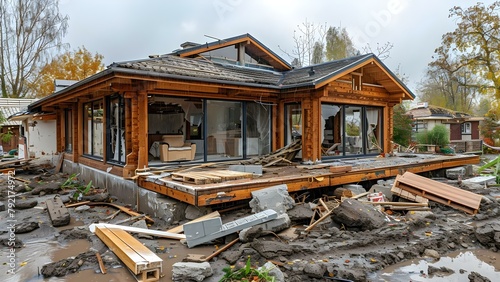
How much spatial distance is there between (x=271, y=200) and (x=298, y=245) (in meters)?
1.28

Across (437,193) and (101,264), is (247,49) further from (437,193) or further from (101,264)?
(101,264)

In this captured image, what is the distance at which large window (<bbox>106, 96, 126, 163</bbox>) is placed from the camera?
8.05 m

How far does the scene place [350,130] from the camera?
34.9ft

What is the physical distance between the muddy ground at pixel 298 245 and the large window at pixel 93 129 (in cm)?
335

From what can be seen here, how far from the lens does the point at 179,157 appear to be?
27.0 feet

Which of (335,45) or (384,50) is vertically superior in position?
(335,45)

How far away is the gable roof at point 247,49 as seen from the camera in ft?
33.3

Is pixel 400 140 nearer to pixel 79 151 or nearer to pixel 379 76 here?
pixel 379 76

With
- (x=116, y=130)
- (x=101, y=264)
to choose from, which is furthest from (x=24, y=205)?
(x=101, y=264)

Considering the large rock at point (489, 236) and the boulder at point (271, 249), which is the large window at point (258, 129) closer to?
the boulder at point (271, 249)

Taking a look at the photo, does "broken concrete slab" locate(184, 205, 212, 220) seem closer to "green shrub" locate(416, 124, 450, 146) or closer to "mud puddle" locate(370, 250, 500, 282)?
"mud puddle" locate(370, 250, 500, 282)

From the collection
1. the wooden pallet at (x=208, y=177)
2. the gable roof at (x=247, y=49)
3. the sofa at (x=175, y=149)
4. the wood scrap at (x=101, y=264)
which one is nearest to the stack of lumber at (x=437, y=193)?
the wooden pallet at (x=208, y=177)

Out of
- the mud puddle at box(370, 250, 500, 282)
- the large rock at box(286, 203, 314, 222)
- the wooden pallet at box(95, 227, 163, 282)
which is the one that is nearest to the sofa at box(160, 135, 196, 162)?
the wooden pallet at box(95, 227, 163, 282)

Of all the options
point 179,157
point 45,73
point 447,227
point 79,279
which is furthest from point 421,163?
point 45,73
